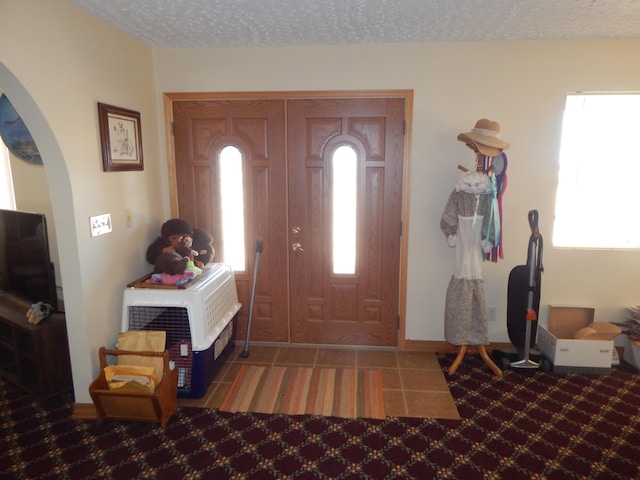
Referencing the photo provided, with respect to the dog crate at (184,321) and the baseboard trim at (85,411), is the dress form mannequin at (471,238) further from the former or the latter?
the baseboard trim at (85,411)

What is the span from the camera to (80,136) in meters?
2.44

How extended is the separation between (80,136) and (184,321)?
129 centimetres

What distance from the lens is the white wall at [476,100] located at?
308cm

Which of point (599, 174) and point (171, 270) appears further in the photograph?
point (599, 174)

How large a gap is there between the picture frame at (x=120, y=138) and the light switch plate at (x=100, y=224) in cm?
31

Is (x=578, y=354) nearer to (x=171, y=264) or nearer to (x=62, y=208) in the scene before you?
(x=171, y=264)

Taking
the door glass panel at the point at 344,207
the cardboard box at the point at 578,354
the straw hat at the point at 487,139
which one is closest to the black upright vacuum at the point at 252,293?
the door glass panel at the point at 344,207

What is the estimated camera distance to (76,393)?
264cm

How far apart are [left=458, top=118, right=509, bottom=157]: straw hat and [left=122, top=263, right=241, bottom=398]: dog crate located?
81.2 inches

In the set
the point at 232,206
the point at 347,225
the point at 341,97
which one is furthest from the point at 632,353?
the point at 232,206

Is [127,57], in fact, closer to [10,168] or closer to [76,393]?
[10,168]

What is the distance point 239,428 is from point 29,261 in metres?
1.85

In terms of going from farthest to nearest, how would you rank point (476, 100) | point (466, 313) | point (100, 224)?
point (476, 100), point (466, 313), point (100, 224)

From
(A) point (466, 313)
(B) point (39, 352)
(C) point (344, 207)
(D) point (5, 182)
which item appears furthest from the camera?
(D) point (5, 182)
